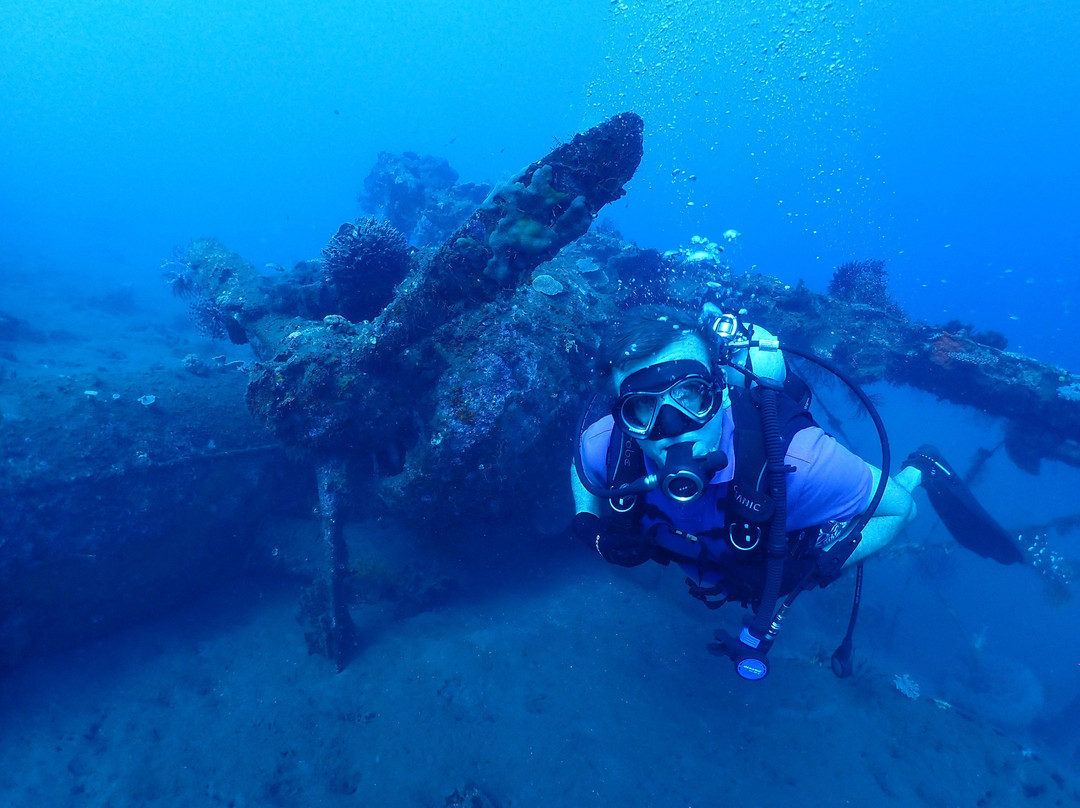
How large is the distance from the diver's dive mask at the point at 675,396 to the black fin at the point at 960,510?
613 centimetres

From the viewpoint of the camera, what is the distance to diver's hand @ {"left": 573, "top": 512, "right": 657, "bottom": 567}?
3275 millimetres

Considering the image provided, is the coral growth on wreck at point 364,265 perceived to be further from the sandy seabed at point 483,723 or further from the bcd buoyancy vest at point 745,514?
the bcd buoyancy vest at point 745,514

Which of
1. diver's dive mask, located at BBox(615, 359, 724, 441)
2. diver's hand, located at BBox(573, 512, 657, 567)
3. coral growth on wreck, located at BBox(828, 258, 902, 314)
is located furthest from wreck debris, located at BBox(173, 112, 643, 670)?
coral growth on wreck, located at BBox(828, 258, 902, 314)

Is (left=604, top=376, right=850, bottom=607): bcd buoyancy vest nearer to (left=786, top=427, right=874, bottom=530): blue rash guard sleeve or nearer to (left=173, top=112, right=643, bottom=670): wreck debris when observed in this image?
(left=786, top=427, right=874, bottom=530): blue rash guard sleeve

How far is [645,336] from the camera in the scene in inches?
116

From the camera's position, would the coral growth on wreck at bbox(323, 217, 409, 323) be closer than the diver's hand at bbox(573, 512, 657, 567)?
No

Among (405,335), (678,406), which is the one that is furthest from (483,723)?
(678,406)

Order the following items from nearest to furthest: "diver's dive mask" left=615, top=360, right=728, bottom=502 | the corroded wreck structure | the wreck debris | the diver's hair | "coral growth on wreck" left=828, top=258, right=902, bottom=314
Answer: "diver's dive mask" left=615, top=360, right=728, bottom=502
the diver's hair
the wreck debris
the corroded wreck structure
"coral growth on wreck" left=828, top=258, right=902, bottom=314

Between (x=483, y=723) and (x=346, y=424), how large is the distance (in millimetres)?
3681

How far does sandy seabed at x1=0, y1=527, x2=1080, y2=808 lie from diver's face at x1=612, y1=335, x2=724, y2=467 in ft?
13.3

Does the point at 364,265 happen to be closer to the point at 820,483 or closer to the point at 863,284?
the point at 820,483

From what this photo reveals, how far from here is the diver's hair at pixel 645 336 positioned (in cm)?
289

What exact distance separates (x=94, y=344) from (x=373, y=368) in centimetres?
1886

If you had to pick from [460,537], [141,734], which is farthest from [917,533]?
[141,734]
